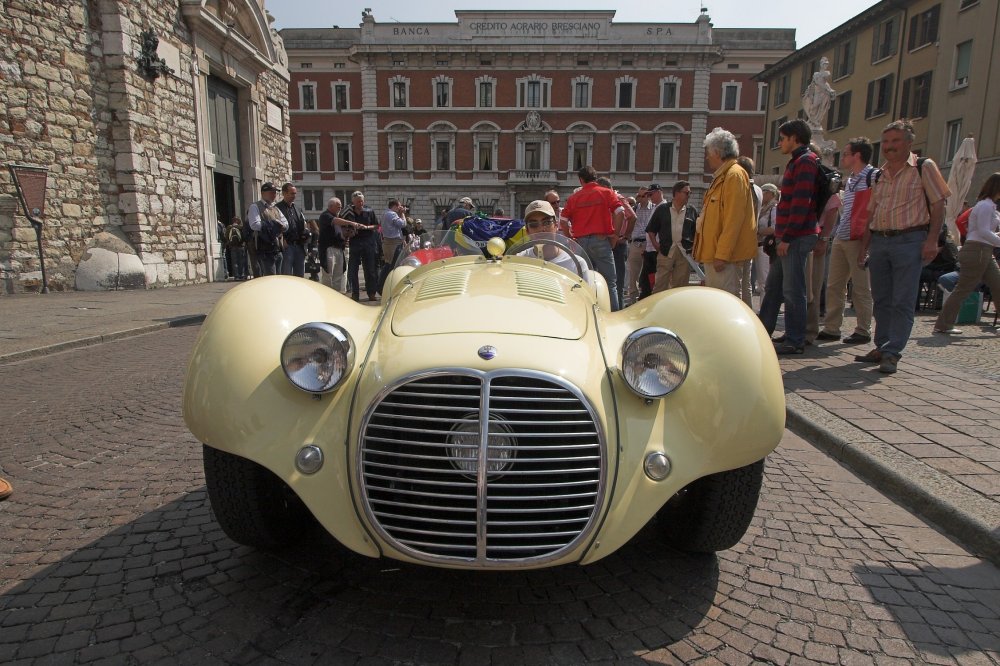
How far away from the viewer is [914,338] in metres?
6.63

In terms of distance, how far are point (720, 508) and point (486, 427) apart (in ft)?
3.26

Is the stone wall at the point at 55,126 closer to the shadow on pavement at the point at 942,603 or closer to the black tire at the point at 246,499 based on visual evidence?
the black tire at the point at 246,499

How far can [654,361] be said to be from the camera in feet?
6.57

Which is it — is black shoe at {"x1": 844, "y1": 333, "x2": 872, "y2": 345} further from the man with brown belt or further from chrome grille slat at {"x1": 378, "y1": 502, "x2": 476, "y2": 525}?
chrome grille slat at {"x1": 378, "y1": 502, "x2": 476, "y2": 525}

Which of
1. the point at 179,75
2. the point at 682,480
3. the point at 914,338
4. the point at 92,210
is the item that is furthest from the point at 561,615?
the point at 179,75

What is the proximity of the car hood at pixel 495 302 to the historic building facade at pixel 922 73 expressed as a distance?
2334 cm

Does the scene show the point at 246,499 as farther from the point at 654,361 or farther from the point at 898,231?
the point at 898,231

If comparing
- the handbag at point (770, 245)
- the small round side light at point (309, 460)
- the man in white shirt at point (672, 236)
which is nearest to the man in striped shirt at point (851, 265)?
the handbag at point (770, 245)

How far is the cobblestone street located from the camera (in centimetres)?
178

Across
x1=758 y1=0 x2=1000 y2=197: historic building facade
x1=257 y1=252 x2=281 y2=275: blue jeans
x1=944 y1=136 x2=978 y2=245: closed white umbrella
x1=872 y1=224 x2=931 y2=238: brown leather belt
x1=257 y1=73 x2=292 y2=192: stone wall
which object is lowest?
x1=257 y1=252 x2=281 y2=275: blue jeans

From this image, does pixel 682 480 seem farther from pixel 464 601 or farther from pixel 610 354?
pixel 464 601

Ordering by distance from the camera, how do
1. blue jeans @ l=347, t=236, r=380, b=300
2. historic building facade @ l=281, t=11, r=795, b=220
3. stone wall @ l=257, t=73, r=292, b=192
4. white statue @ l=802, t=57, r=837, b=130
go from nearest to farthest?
blue jeans @ l=347, t=236, r=380, b=300, white statue @ l=802, t=57, r=837, b=130, stone wall @ l=257, t=73, r=292, b=192, historic building facade @ l=281, t=11, r=795, b=220

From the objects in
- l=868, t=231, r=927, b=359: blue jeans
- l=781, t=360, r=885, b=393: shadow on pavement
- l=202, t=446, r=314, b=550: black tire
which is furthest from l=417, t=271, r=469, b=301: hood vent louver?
l=868, t=231, r=927, b=359: blue jeans

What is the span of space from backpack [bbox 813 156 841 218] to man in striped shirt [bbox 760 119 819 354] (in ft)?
0.21
